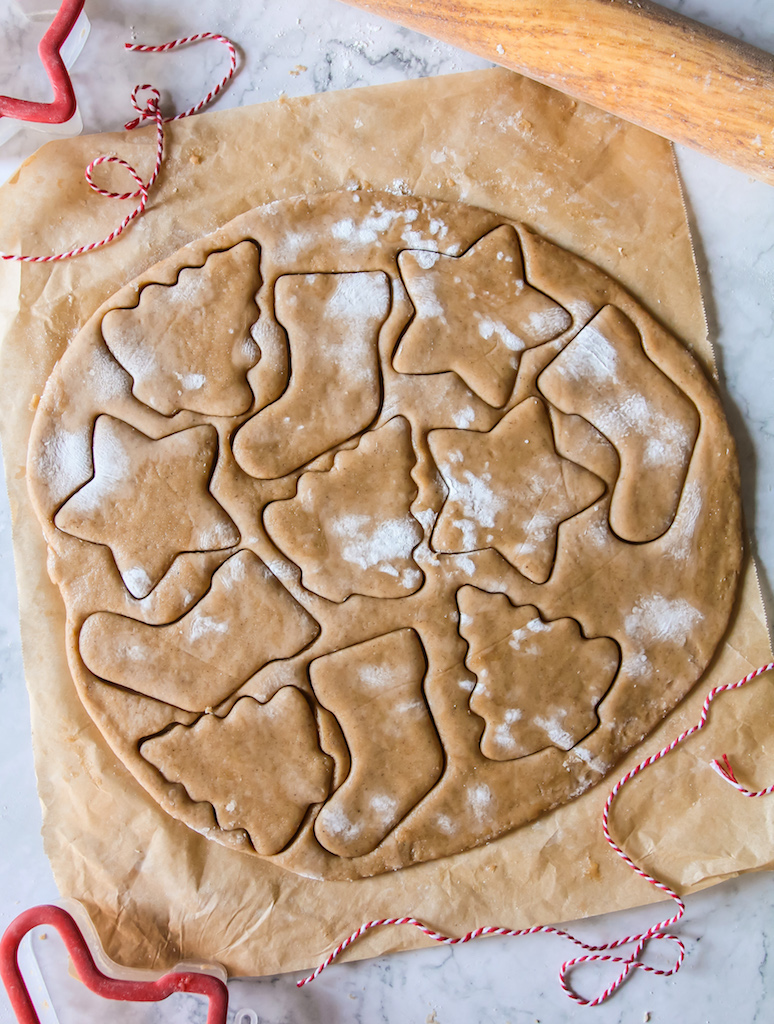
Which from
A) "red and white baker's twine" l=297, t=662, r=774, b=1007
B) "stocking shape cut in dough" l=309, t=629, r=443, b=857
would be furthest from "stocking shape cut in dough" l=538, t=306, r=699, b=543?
"stocking shape cut in dough" l=309, t=629, r=443, b=857

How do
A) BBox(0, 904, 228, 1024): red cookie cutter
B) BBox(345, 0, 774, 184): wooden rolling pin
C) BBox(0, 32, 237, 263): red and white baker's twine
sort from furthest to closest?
BBox(0, 32, 237, 263): red and white baker's twine < BBox(0, 904, 228, 1024): red cookie cutter < BBox(345, 0, 774, 184): wooden rolling pin

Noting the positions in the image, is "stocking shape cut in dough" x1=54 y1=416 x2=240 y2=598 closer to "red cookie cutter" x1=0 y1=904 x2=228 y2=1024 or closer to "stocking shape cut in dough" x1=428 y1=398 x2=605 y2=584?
"stocking shape cut in dough" x1=428 y1=398 x2=605 y2=584

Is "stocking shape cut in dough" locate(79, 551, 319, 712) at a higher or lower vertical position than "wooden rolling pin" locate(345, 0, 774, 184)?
lower

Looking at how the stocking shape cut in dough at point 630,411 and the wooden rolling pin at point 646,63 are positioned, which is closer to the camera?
the wooden rolling pin at point 646,63

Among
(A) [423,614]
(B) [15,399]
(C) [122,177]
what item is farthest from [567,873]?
(C) [122,177]

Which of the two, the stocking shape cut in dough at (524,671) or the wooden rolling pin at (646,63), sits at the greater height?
the wooden rolling pin at (646,63)

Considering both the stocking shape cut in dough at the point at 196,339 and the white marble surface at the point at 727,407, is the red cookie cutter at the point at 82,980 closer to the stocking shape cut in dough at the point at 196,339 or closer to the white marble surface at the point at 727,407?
the white marble surface at the point at 727,407

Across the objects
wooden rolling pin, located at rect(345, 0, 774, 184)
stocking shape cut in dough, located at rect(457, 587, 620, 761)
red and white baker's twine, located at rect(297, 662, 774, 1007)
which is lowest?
red and white baker's twine, located at rect(297, 662, 774, 1007)

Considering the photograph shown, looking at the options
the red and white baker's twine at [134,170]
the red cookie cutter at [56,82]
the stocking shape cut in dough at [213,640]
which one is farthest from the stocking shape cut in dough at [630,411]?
the red cookie cutter at [56,82]
